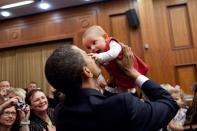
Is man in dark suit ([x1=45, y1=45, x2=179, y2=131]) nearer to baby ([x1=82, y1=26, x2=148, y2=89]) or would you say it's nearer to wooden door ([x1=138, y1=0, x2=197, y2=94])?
baby ([x1=82, y1=26, x2=148, y2=89])

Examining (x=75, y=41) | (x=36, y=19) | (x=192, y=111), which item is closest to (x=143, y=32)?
(x=75, y=41)

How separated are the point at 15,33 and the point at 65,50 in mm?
5868

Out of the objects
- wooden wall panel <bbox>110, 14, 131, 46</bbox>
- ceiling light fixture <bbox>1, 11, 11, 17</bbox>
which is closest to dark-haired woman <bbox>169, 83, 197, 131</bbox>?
wooden wall panel <bbox>110, 14, 131, 46</bbox>

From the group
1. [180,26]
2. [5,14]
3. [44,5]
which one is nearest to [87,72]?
[180,26]

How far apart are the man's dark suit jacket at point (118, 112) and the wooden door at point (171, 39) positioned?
177 inches

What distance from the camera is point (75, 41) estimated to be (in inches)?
249

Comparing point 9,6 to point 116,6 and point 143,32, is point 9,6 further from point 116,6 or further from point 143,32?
point 143,32

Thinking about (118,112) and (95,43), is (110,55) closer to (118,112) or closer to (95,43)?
(95,43)

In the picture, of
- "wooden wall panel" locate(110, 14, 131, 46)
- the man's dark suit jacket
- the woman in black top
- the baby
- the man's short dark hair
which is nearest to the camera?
the man's dark suit jacket

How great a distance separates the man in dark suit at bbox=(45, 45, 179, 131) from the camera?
45.2 inches

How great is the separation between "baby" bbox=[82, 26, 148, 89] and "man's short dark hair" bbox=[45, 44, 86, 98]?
0.43 metres

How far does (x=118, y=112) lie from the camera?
3.74 ft

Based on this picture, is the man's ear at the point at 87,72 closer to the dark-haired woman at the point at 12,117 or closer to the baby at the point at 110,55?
the baby at the point at 110,55

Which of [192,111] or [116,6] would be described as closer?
[192,111]
